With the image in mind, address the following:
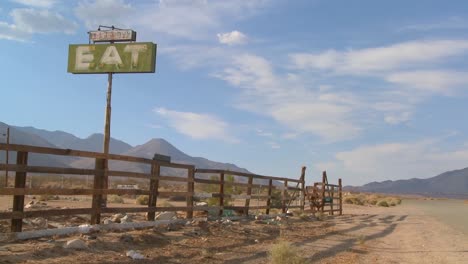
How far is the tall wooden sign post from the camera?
59.3 feet

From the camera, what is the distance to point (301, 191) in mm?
26391

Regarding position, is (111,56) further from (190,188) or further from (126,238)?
(126,238)

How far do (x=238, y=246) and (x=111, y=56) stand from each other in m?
8.83

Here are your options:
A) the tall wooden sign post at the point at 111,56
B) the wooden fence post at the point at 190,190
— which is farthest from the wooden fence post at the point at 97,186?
the tall wooden sign post at the point at 111,56

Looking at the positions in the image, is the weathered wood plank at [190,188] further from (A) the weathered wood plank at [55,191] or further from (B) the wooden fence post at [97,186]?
(B) the wooden fence post at [97,186]

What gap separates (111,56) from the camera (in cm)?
1812

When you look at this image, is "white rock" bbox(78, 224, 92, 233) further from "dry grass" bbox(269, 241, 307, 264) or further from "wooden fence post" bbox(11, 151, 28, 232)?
"dry grass" bbox(269, 241, 307, 264)

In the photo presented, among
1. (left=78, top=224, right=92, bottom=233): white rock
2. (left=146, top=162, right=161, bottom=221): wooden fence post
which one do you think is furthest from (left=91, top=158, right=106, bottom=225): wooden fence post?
(left=146, top=162, right=161, bottom=221): wooden fence post

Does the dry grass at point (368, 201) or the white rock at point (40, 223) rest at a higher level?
the white rock at point (40, 223)

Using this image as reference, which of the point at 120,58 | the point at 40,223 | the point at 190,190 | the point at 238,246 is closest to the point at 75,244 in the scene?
the point at 40,223

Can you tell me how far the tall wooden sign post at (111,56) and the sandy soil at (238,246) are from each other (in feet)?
19.7

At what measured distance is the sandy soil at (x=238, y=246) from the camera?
914 cm

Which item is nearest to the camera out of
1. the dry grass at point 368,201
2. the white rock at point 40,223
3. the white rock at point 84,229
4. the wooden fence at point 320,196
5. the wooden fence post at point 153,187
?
the white rock at point 84,229

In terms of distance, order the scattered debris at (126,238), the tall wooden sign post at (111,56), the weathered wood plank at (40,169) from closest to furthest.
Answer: the weathered wood plank at (40,169) → the scattered debris at (126,238) → the tall wooden sign post at (111,56)
